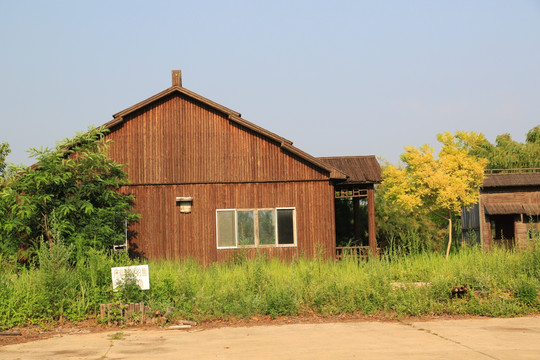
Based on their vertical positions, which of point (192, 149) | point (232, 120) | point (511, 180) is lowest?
point (511, 180)

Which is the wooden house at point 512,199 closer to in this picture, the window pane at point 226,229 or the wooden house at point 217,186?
the wooden house at point 217,186

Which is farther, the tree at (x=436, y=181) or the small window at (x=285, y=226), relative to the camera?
the tree at (x=436, y=181)

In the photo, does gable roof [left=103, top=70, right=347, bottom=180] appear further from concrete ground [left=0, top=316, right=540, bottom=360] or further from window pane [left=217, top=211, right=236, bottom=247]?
concrete ground [left=0, top=316, right=540, bottom=360]

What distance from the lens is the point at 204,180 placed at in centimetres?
2053

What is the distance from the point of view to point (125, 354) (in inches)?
385

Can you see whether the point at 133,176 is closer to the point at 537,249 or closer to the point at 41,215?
the point at 41,215

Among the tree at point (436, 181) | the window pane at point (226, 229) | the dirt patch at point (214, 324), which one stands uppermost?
the tree at point (436, 181)

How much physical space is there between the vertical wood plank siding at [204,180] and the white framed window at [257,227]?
0.65 feet

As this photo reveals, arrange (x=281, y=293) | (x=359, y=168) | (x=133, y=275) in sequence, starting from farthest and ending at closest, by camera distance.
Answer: (x=359, y=168) → (x=281, y=293) → (x=133, y=275)

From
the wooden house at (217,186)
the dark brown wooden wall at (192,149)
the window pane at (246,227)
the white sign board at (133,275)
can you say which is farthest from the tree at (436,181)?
the white sign board at (133,275)

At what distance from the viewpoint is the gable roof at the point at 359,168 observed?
2089 centimetres

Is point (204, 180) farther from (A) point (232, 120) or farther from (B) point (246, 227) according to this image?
(A) point (232, 120)

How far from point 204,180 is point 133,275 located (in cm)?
774

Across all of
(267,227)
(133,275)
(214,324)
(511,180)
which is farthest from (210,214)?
(511,180)
